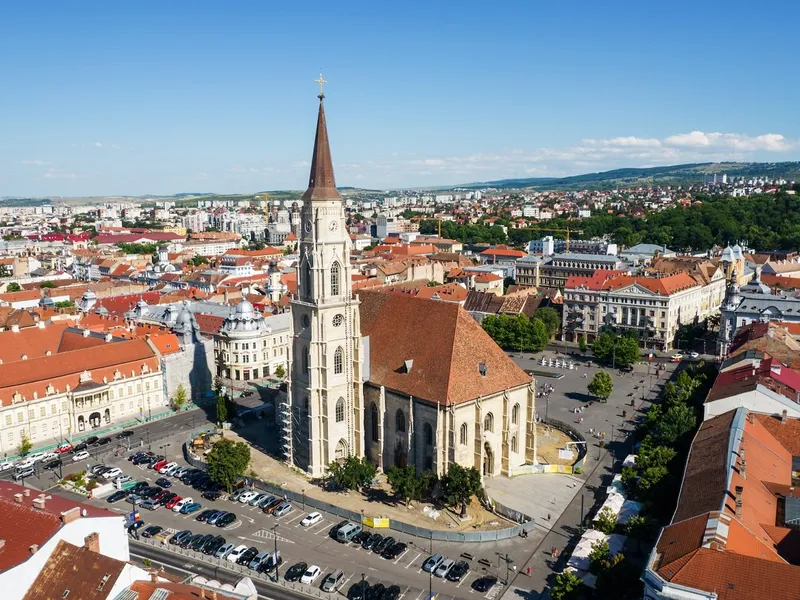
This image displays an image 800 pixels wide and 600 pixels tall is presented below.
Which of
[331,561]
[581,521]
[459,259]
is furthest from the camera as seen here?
[459,259]

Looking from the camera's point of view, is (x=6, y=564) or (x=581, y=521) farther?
(x=581, y=521)

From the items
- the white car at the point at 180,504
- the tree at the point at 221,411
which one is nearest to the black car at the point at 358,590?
the white car at the point at 180,504

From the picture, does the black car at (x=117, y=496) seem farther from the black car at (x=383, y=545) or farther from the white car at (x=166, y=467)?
the black car at (x=383, y=545)

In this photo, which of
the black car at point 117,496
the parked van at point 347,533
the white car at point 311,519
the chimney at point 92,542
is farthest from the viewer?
the black car at point 117,496

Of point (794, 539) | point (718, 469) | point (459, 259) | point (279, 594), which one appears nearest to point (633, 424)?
point (718, 469)

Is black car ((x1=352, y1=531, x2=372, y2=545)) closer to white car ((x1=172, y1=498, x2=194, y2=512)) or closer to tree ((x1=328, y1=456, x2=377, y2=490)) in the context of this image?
tree ((x1=328, y1=456, x2=377, y2=490))

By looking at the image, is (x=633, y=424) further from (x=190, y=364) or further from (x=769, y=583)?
(x=190, y=364)
